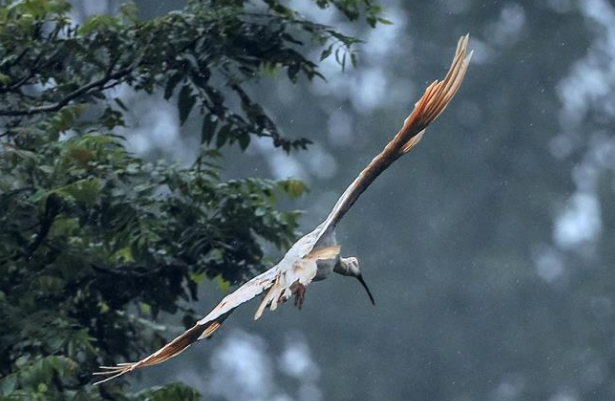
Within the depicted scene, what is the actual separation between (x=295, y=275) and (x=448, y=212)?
13.3 meters

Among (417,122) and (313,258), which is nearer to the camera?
(313,258)

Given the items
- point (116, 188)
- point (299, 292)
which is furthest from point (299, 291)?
point (116, 188)

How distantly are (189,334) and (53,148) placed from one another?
133 cm

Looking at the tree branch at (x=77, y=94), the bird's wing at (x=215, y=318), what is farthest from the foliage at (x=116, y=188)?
the bird's wing at (x=215, y=318)

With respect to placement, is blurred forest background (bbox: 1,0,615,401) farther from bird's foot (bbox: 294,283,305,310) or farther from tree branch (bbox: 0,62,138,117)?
bird's foot (bbox: 294,283,305,310)

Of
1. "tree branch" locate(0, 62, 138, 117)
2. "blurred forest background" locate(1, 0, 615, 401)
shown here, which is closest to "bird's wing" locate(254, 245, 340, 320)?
"tree branch" locate(0, 62, 138, 117)

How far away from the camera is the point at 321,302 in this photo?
16.8 metres

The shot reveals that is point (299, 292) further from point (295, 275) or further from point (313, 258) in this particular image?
point (313, 258)

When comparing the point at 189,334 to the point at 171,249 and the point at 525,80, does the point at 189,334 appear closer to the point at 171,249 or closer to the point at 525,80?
the point at 171,249

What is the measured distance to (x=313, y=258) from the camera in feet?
14.5

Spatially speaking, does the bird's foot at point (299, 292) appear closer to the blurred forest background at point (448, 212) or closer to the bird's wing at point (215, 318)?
the bird's wing at point (215, 318)

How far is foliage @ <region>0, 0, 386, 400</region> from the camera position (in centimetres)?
560

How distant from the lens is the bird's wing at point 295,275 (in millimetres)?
4188

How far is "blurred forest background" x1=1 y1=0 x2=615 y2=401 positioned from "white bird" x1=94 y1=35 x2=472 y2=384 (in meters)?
10.1
